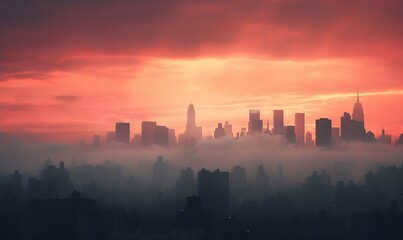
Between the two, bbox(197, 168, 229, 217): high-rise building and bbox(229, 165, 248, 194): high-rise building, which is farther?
bbox(229, 165, 248, 194): high-rise building

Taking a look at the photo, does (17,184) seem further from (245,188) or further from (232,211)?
(245,188)

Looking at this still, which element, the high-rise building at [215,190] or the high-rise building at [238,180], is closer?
the high-rise building at [215,190]

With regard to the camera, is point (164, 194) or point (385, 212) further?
point (164, 194)

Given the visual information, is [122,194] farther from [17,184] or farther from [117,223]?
[117,223]

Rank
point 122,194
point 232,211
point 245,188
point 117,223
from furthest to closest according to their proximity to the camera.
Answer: point 245,188
point 122,194
point 232,211
point 117,223

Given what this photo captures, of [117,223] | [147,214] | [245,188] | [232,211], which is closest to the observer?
[117,223]

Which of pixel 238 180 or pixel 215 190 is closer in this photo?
pixel 215 190

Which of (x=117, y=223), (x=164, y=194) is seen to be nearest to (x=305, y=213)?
(x=164, y=194)
